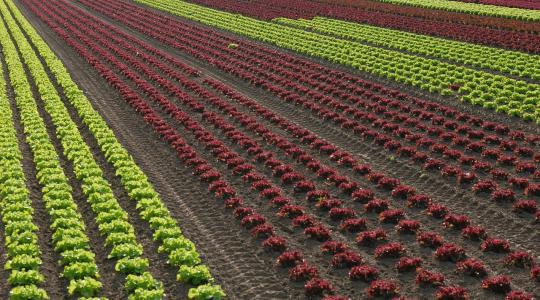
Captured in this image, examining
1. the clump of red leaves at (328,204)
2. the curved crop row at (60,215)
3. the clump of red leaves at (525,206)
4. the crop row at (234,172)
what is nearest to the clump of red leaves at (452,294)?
the crop row at (234,172)

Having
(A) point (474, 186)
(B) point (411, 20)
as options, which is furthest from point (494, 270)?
(B) point (411, 20)

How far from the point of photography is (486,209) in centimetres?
1783

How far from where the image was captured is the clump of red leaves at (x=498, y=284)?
13.3 metres

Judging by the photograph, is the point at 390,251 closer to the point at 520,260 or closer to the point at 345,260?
the point at 345,260

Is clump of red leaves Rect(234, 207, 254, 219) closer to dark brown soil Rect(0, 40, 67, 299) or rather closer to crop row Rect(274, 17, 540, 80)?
dark brown soil Rect(0, 40, 67, 299)

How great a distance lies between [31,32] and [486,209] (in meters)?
51.5

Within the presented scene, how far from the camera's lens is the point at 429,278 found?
13.8 meters

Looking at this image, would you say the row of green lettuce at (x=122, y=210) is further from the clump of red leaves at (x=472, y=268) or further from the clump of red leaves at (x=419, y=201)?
the clump of red leaves at (x=419, y=201)

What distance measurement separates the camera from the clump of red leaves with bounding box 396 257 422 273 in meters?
14.6

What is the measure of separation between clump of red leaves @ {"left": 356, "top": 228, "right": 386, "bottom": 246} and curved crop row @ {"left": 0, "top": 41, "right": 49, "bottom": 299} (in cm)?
873

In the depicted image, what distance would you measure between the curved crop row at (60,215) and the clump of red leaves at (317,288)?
534cm

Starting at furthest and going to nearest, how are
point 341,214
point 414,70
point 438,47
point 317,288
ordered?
point 438,47 → point 414,70 → point 341,214 → point 317,288

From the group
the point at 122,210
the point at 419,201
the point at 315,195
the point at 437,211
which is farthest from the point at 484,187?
the point at 122,210

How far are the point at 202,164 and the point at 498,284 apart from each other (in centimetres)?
1286
